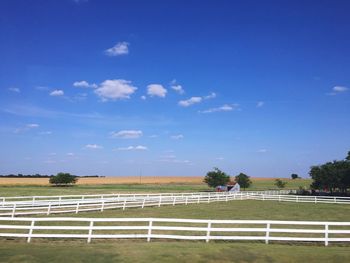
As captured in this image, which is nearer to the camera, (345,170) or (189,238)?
(189,238)

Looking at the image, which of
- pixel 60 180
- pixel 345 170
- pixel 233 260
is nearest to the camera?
pixel 233 260

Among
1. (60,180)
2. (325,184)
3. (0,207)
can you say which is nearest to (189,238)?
(0,207)

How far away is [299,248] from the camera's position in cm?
1652

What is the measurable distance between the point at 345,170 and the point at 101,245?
2882 inches

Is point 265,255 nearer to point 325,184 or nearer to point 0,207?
point 0,207

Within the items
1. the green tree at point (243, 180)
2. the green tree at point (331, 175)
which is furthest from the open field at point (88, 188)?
the green tree at point (331, 175)

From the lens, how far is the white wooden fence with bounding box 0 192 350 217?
97.7 feet

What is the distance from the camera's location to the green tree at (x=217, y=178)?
312ft

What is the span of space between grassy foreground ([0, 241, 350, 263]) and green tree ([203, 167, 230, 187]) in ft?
258

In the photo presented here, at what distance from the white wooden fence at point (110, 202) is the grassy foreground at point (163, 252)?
1346 cm

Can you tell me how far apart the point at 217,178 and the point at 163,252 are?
268 feet

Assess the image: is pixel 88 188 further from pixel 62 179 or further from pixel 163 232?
pixel 163 232

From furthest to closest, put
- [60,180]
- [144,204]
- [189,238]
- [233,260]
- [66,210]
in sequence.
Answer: [60,180], [144,204], [66,210], [189,238], [233,260]

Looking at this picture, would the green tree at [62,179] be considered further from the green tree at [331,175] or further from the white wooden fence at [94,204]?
the white wooden fence at [94,204]
